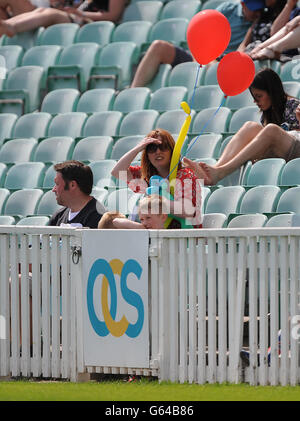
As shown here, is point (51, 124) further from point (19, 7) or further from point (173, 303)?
point (173, 303)

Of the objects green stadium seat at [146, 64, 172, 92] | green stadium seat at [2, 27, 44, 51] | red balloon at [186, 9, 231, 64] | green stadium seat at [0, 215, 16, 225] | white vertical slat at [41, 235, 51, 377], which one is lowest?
white vertical slat at [41, 235, 51, 377]

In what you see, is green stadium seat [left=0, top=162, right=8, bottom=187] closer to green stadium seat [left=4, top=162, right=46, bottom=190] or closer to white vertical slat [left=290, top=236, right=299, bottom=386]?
green stadium seat [left=4, top=162, right=46, bottom=190]

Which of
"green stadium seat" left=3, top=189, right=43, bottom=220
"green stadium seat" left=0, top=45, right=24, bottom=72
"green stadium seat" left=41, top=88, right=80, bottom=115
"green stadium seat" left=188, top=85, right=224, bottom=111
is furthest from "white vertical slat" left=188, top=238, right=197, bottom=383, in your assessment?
"green stadium seat" left=0, top=45, right=24, bottom=72

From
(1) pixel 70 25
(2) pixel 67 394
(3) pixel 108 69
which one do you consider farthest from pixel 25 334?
(1) pixel 70 25

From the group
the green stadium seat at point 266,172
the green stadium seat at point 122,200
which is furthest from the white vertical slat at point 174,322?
the green stadium seat at point 266,172

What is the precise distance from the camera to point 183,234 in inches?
216

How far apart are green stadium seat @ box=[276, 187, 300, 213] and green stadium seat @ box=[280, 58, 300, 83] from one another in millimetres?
2163

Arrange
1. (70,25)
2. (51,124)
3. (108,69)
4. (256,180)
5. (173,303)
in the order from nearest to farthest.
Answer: (173,303) < (256,180) < (51,124) < (108,69) < (70,25)

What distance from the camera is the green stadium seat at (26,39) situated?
11781mm

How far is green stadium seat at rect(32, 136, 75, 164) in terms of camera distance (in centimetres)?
916

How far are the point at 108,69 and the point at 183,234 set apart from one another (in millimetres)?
5279

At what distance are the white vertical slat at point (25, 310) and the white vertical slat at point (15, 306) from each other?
35 millimetres
